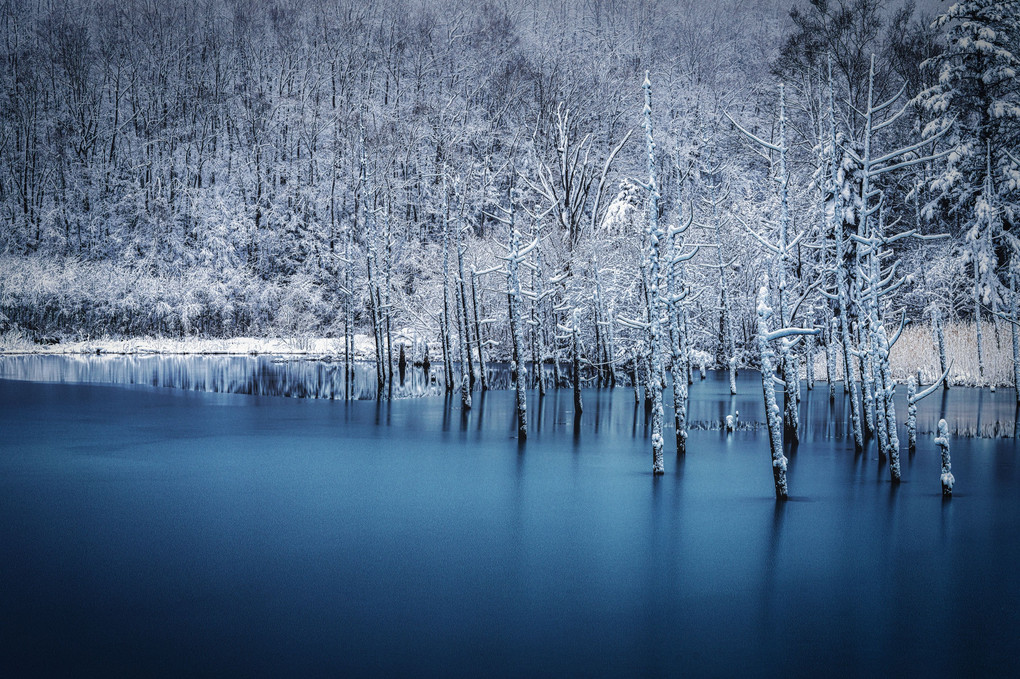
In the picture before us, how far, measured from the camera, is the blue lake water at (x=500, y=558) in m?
10.5

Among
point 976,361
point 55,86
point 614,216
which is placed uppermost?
point 55,86

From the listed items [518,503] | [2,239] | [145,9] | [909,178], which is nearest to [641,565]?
[518,503]

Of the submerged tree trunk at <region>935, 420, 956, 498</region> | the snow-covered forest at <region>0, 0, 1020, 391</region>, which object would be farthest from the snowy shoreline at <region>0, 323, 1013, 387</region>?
the submerged tree trunk at <region>935, 420, 956, 498</region>

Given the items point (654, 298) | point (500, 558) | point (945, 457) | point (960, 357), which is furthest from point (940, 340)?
point (500, 558)

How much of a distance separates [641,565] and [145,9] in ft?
362

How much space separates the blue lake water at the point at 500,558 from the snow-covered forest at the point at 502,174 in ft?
9.70

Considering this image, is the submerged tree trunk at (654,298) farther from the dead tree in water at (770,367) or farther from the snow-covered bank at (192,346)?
the snow-covered bank at (192,346)

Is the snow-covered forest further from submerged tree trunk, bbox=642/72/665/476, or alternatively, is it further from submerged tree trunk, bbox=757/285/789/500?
submerged tree trunk, bbox=757/285/789/500

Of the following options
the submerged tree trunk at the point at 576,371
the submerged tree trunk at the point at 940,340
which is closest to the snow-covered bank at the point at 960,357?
the submerged tree trunk at the point at 940,340

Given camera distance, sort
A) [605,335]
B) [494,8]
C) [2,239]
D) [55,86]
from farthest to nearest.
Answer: [494,8]
[55,86]
[2,239]
[605,335]

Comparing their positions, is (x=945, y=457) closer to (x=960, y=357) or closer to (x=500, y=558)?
(x=500, y=558)

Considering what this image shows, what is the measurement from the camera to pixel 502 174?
264 ft

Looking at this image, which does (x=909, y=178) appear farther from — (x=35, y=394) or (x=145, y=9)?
(x=145, y=9)

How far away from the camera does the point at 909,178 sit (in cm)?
4709
